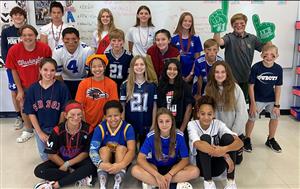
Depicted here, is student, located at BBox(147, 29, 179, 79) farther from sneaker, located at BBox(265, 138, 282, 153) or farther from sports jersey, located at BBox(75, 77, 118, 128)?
sneaker, located at BBox(265, 138, 282, 153)

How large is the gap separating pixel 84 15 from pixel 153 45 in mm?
1131

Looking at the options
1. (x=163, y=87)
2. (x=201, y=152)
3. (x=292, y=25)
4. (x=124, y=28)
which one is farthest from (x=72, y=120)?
(x=292, y=25)

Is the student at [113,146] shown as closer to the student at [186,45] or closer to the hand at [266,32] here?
the student at [186,45]

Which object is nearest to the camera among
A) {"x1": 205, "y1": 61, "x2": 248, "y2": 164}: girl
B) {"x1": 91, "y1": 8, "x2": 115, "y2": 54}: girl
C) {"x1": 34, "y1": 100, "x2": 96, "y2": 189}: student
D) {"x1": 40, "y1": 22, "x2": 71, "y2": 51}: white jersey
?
{"x1": 34, "y1": 100, "x2": 96, "y2": 189}: student

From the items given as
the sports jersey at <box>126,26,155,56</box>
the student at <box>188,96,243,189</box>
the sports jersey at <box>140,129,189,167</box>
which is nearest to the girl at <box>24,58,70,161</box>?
the sports jersey at <box>140,129,189,167</box>

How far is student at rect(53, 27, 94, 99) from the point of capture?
2.96 m

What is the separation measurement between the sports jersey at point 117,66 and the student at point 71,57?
25 centimetres

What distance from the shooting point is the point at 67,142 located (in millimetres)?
2465

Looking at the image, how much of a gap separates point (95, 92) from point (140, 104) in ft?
1.33

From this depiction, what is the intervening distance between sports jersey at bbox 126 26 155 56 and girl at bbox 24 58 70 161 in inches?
39.1

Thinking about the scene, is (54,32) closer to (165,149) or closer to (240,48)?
(165,149)

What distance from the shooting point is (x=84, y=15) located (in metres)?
A: 3.79

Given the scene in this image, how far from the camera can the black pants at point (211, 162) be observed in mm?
2307

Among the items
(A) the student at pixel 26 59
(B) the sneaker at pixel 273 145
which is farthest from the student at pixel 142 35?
(B) the sneaker at pixel 273 145
